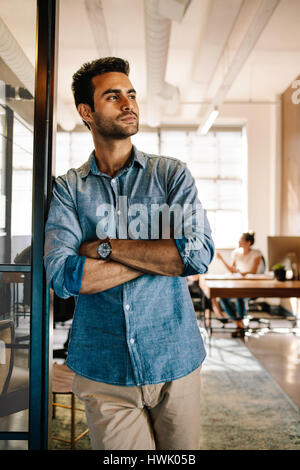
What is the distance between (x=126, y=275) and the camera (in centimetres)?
122

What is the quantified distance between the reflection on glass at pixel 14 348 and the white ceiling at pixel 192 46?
151 inches

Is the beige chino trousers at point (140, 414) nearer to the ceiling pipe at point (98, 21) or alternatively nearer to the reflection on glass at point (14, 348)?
the reflection on glass at point (14, 348)

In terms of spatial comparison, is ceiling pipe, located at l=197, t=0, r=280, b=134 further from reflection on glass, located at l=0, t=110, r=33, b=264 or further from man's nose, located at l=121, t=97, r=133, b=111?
reflection on glass, located at l=0, t=110, r=33, b=264

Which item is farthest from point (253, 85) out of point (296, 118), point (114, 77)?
point (114, 77)

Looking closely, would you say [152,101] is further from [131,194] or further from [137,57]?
[131,194]

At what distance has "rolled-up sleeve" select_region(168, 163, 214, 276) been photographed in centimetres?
120

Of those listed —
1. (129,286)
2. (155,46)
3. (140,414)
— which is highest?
(155,46)

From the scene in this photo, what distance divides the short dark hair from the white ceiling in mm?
3385

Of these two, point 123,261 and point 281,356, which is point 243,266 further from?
point 123,261

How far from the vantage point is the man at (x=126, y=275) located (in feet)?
3.97

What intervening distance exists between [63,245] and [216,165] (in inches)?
306

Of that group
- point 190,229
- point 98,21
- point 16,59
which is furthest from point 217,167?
point 190,229

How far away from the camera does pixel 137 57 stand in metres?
5.88
